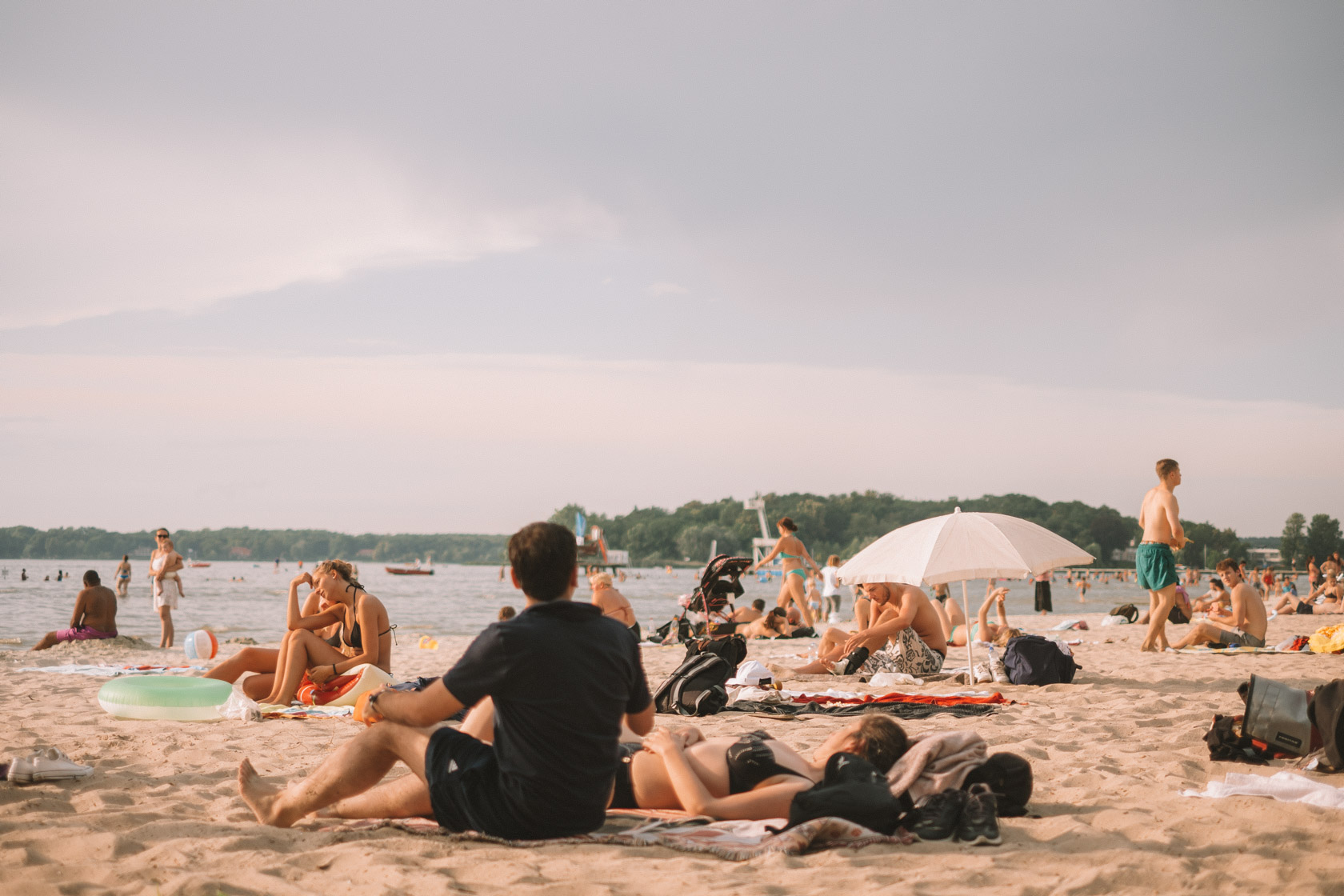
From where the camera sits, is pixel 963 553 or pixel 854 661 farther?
pixel 854 661

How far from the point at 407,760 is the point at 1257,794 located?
311 centimetres

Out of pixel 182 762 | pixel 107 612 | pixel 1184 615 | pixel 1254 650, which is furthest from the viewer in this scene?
pixel 1184 615

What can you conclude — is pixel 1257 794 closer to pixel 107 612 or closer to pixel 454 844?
pixel 454 844

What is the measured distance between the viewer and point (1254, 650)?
936 centimetres

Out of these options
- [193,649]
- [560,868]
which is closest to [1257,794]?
[560,868]

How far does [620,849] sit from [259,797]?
4.28ft

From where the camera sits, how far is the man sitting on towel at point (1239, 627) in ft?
32.8

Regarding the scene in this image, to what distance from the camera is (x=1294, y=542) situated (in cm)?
8588

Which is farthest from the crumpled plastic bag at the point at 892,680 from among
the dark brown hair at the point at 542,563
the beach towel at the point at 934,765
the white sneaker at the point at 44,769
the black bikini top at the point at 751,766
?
the white sneaker at the point at 44,769

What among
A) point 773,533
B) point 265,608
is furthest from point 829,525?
point 265,608

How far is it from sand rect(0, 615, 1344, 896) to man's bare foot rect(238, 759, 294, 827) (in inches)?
1.6

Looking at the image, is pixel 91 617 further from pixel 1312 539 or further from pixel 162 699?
pixel 1312 539

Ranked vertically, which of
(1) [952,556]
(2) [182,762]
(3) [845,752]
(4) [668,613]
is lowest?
(4) [668,613]

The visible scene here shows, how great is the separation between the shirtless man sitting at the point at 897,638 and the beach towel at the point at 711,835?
4514mm
